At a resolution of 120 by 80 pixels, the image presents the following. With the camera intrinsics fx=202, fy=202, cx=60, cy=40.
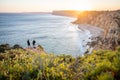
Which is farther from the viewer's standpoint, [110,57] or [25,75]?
[110,57]

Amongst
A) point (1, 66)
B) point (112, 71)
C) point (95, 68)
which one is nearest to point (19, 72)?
point (1, 66)

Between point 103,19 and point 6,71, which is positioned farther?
point 103,19

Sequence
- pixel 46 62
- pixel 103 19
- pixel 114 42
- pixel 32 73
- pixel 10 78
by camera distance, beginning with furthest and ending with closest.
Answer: pixel 103 19
pixel 114 42
pixel 46 62
pixel 32 73
pixel 10 78

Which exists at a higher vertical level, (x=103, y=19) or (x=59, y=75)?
(x=59, y=75)

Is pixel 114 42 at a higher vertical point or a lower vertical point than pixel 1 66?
lower

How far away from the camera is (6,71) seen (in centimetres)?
839

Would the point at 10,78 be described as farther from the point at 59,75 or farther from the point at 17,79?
the point at 59,75

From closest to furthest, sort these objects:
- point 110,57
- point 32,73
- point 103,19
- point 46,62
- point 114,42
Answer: point 32,73 → point 46,62 → point 110,57 → point 114,42 → point 103,19

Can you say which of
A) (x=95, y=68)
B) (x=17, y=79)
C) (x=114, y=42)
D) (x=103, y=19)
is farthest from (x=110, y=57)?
(x=103, y=19)

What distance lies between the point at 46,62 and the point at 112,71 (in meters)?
3.02

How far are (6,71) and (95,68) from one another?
370 centimetres

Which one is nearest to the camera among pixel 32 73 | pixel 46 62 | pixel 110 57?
pixel 32 73

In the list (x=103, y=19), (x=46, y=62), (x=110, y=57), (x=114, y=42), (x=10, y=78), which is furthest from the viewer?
(x=103, y=19)

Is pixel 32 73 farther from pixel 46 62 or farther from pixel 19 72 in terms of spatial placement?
pixel 46 62
